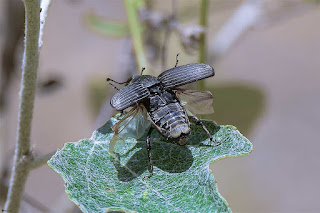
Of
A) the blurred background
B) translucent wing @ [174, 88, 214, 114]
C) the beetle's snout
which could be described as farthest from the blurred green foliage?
the beetle's snout

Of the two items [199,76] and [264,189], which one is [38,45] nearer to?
[199,76]

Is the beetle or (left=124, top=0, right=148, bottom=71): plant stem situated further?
(left=124, top=0, right=148, bottom=71): plant stem

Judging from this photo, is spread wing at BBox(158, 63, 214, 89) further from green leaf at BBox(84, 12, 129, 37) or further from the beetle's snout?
green leaf at BBox(84, 12, 129, 37)

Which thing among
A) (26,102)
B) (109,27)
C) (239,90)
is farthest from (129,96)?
(239,90)

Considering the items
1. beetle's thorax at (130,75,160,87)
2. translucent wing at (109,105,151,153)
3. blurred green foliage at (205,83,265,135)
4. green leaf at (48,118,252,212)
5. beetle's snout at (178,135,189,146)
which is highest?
beetle's thorax at (130,75,160,87)

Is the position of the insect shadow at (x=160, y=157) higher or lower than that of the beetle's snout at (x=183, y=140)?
lower

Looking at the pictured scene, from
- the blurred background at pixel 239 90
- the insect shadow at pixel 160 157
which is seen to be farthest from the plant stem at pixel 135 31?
the blurred background at pixel 239 90

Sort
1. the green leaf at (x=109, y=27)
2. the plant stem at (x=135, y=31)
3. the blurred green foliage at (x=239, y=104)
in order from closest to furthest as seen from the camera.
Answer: the plant stem at (x=135, y=31)
the green leaf at (x=109, y=27)
the blurred green foliage at (x=239, y=104)

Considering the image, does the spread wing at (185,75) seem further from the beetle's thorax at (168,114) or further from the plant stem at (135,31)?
A: the plant stem at (135,31)
